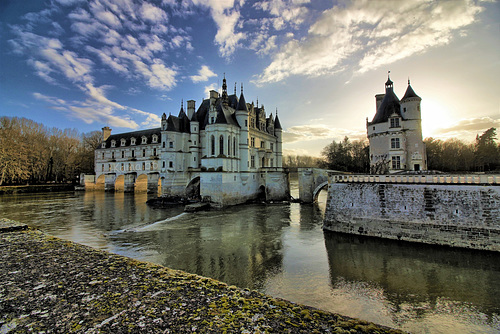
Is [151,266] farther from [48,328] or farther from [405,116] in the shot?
[405,116]

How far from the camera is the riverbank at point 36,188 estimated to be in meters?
37.3

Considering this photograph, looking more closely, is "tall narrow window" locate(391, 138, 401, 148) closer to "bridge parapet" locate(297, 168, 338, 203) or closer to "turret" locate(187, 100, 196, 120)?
"bridge parapet" locate(297, 168, 338, 203)

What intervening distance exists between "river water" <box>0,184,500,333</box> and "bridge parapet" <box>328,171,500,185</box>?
3485mm

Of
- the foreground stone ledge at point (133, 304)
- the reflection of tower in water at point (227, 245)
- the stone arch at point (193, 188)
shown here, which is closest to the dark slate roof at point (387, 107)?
the reflection of tower in water at point (227, 245)

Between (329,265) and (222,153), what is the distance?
18203 mm

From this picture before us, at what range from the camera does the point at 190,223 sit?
18.1 m

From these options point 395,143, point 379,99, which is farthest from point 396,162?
point 379,99

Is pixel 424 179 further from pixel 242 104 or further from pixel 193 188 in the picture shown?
pixel 193 188

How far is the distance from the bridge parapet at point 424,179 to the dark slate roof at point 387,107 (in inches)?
428

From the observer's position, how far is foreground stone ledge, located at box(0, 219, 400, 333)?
123 inches

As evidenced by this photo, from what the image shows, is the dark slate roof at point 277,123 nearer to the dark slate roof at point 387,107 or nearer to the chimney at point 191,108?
the chimney at point 191,108

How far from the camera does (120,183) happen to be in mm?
46125

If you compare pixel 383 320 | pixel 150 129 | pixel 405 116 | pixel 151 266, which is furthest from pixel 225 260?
pixel 150 129

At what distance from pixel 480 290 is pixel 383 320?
175 inches
